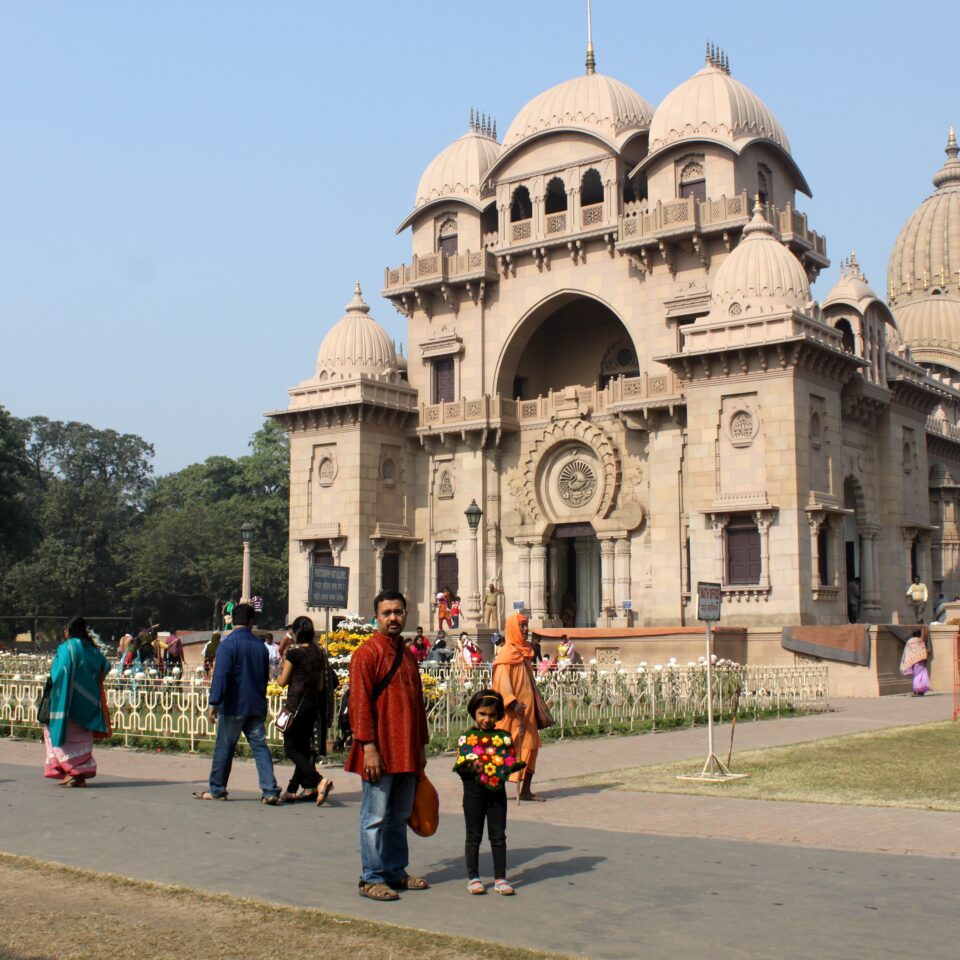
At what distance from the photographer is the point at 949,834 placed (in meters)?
9.70

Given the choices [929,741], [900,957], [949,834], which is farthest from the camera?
[929,741]

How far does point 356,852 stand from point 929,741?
10452 millimetres

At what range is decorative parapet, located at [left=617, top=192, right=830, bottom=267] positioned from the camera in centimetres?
3425

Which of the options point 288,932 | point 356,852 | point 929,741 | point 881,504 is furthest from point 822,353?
point 288,932

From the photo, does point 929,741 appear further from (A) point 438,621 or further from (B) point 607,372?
(B) point 607,372

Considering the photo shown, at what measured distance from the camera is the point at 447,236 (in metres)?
41.4

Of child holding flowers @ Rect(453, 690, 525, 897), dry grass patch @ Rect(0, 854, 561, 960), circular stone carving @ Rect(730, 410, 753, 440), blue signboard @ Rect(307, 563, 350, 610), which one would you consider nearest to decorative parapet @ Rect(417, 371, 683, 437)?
circular stone carving @ Rect(730, 410, 753, 440)

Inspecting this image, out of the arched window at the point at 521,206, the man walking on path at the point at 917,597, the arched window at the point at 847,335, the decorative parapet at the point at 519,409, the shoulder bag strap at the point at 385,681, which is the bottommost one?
the shoulder bag strap at the point at 385,681

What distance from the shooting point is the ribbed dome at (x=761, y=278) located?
31.6 m

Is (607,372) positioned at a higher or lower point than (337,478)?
higher

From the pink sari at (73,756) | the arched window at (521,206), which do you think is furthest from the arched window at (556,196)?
the pink sari at (73,756)

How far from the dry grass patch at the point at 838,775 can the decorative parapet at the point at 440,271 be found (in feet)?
82.0

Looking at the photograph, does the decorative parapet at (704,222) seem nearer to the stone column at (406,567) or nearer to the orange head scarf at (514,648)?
the stone column at (406,567)

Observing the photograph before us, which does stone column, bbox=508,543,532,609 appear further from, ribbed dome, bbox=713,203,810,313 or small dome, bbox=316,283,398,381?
ribbed dome, bbox=713,203,810,313
